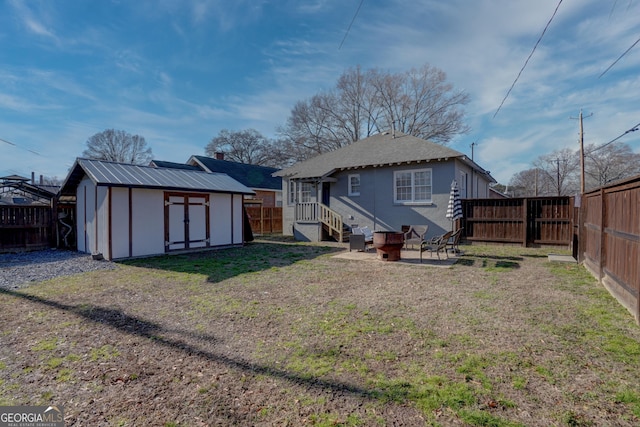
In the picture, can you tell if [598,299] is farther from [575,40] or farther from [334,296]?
[575,40]

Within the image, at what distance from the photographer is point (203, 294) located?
5.84 m

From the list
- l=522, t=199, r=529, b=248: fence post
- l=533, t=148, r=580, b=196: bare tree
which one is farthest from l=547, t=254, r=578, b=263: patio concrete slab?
l=533, t=148, r=580, b=196: bare tree

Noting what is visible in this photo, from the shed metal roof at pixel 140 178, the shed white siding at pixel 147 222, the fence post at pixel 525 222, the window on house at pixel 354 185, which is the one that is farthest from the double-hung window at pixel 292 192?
the fence post at pixel 525 222

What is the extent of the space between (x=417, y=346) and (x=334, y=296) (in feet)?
7.34

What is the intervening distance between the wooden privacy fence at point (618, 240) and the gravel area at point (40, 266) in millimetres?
10612

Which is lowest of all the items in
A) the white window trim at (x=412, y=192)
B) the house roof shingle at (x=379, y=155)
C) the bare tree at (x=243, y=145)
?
the white window trim at (x=412, y=192)

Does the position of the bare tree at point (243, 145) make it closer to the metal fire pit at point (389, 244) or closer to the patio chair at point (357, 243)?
the patio chair at point (357, 243)

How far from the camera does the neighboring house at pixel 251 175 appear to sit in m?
24.4

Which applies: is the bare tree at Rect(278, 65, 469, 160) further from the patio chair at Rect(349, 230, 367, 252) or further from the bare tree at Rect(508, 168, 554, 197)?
the patio chair at Rect(349, 230, 367, 252)

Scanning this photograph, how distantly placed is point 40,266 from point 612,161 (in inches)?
1836

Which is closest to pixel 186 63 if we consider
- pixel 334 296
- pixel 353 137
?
pixel 334 296

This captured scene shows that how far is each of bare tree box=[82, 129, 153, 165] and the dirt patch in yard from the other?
42.6 meters

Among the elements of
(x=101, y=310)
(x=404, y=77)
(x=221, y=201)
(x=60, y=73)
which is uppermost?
(x=404, y=77)

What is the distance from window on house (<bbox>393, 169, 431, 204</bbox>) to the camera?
13492mm
